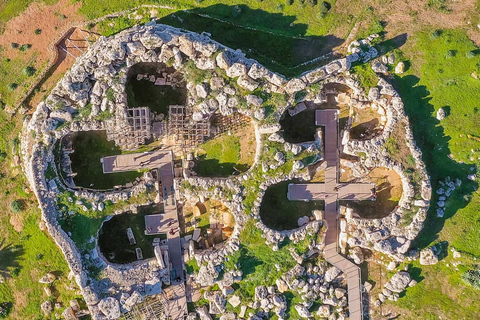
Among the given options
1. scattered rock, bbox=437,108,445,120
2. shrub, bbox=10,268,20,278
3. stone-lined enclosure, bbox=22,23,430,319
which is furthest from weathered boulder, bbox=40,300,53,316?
scattered rock, bbox=437,108,445,120

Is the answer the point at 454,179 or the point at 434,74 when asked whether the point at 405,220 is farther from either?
the point at 434,74

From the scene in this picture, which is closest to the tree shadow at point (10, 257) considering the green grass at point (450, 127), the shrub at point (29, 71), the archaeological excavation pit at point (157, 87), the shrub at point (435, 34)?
the shrub at point (29, 71)

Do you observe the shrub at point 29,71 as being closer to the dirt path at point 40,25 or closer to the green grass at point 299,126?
the dirt path at point 40,25

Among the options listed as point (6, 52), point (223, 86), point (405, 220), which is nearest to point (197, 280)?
point (223, 86)

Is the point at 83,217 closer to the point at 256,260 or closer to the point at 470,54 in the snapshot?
the point at 256,260

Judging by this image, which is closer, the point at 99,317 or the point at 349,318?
the point at 99,317

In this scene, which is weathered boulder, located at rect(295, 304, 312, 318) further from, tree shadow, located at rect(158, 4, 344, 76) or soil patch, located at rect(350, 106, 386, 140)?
tree shadow, located at rect(158, 4, 344, 76)

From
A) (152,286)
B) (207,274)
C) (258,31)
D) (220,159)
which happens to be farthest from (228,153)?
(152,286)
